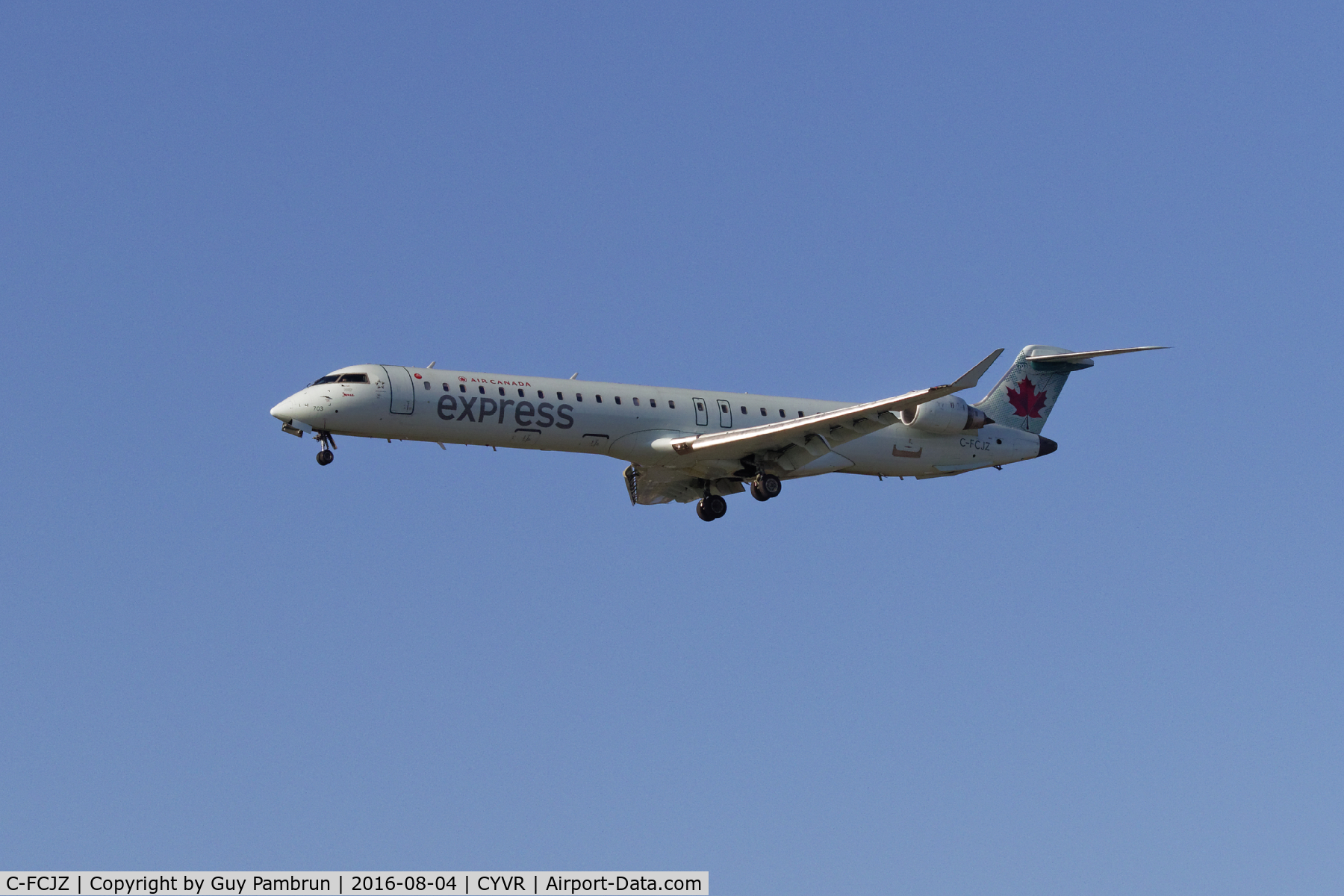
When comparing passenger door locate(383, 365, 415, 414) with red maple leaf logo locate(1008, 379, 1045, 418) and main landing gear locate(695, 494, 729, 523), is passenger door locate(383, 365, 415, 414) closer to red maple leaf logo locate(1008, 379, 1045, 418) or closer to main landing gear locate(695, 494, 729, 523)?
main landing gear locate(695, 494, 729, 523)

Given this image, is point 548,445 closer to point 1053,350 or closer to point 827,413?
point 827,413

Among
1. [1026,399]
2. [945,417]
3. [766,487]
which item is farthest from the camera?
[1026,399]

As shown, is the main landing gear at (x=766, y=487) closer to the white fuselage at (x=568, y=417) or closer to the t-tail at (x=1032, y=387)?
the white fuselage at (x=568, y=417)

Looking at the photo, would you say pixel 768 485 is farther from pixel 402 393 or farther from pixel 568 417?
pixel 402 393

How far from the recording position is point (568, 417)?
37312mm

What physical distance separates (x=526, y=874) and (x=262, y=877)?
390cm

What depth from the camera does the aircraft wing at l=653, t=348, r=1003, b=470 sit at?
124 feet

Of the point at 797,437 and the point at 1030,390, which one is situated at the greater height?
the point at 1030,390

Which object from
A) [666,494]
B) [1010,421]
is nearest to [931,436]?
[1010,421]

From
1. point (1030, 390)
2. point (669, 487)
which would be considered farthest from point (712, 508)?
point (1030, 390)

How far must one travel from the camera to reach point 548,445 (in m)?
37.6

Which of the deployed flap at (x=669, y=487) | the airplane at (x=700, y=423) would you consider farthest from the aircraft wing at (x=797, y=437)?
the deployed flap at (x=669, y=487)

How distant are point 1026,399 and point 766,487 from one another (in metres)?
8.46

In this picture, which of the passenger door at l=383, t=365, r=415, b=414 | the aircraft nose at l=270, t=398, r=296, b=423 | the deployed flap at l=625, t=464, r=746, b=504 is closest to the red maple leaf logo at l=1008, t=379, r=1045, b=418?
the deployed flap at l=625, t=464, r=746, b=504
